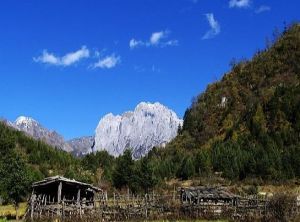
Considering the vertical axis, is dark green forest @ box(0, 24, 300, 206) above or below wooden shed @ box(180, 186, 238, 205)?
above

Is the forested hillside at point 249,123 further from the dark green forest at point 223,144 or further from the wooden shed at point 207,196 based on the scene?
the wooden shed at point 207,196

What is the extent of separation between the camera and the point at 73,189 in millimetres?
53562

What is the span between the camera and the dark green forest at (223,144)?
249ft

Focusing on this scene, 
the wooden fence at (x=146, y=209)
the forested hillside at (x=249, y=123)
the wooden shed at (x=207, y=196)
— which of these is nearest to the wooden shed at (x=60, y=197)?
the wooden fence at (x=146, y=209)

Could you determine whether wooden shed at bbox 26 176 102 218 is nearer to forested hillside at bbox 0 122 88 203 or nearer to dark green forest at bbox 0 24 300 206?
dark green forest at bbox 0 24 300 206

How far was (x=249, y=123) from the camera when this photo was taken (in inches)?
4429

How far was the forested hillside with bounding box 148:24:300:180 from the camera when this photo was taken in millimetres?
88125

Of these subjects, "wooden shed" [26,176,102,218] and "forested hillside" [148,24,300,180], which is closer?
"wooden shed" [26,176,102,218]

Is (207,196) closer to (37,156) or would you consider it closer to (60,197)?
(60,197)

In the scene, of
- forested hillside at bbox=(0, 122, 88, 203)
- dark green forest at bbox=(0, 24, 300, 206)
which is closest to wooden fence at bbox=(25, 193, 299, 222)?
dark green forest at bbox=(0, 24, 300, 206)

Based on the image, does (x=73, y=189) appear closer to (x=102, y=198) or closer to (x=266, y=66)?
(x=102, y=198)

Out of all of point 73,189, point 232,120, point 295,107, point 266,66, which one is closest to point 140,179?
point 73,189

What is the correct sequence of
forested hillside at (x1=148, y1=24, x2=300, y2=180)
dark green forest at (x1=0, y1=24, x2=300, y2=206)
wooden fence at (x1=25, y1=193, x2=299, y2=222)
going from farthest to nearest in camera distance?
forested hillside at (x1=148, y1=24, x2=300, y2=180) < dark green forest at (x1=0, y1=24, x2=300, y2=206) < wooden fence at (x1=25, y1=193, x2=299, y2=222)

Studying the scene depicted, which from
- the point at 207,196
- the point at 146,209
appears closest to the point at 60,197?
the point at 146,209
